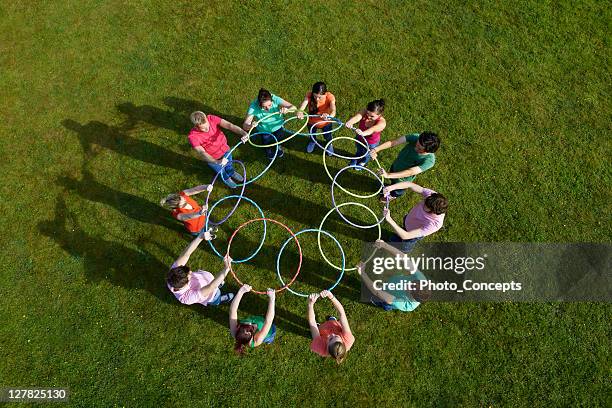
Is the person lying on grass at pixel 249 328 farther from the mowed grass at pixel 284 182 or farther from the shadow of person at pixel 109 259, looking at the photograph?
the shadow of person at pixel 109 259

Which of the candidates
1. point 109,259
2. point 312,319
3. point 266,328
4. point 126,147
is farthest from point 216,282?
point 126,147

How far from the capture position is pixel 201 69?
1043cm

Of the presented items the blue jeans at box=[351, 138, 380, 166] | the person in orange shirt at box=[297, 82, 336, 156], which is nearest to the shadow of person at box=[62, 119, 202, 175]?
the person in orange shirt at box=[297, 82, 336, 156]

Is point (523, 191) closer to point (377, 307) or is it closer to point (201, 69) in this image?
point (377, 307)

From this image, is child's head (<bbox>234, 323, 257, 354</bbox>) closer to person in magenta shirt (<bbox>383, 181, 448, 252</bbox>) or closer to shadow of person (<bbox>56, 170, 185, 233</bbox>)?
person in magenta shirt (<bbox>383, 181, 448, 252</bbox>)

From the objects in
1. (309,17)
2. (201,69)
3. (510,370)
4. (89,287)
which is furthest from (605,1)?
(89,287)

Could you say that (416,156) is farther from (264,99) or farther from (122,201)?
(122,201)

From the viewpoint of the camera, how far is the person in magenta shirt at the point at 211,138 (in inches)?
281

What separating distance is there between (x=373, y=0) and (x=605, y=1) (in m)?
7.51

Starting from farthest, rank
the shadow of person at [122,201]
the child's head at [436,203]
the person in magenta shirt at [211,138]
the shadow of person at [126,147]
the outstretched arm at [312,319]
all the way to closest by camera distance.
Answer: the shadow of person at [126,147] → the shadow of person at [122,201] → the person in magenta shirt at [211,138] → the outstretched arm at [312,319] → the child's head at [436,203]

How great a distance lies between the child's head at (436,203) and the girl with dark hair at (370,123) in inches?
84.3

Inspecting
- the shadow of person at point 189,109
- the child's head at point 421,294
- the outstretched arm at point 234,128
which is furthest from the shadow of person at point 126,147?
the child's head at point 421,294

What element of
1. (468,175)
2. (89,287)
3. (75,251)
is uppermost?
(468,175)

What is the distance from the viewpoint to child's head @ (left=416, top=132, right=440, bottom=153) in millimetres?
6562
